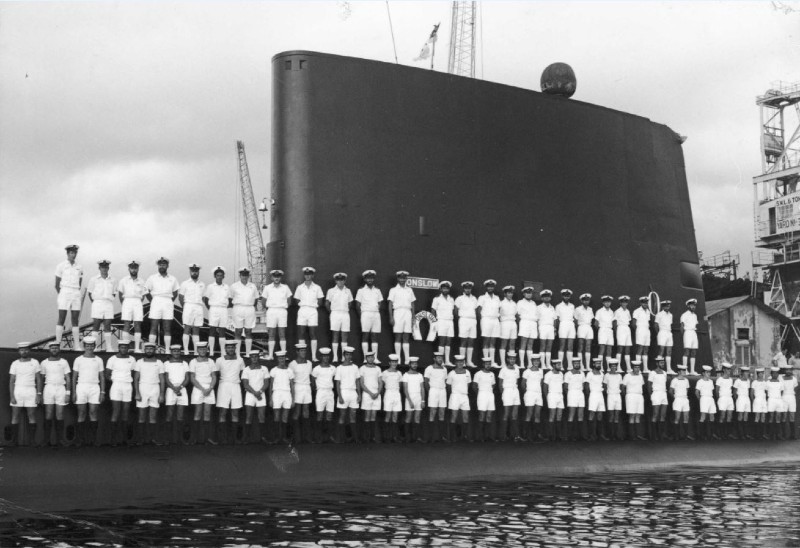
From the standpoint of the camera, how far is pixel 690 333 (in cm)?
1788

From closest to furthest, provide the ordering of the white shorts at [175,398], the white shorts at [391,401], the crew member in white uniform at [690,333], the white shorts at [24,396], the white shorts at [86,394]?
the white shorts at [24,396], the white shorts at [86,394], the white shorts at [175,398], the white shorts at [391,401], the crew member in white uniform at [690,333]

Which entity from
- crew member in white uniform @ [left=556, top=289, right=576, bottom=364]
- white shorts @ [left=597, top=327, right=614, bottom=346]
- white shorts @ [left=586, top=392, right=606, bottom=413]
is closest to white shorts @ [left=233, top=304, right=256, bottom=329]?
crew member in white uniform @ [left=556, top=289, right=576, bottom=364]

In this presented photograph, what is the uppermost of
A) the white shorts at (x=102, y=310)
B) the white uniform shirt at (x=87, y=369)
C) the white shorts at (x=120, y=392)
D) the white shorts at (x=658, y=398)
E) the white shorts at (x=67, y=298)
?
the white shorts at (x=67, y=298)

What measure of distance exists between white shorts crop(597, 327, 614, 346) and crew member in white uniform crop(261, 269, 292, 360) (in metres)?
6.20

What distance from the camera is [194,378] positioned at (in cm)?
1269

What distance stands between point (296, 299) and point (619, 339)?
22.2ft

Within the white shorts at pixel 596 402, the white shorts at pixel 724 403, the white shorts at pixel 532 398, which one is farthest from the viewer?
the white shorts at pixel 724 403

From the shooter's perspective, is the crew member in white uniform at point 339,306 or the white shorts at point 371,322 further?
the white shorts at point 371,322

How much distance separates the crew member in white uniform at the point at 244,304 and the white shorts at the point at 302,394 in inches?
54.0

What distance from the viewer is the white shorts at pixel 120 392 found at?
12.1m

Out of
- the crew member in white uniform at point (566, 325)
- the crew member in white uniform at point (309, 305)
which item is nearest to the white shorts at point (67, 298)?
the crew member in white uniform at point (309, 305)

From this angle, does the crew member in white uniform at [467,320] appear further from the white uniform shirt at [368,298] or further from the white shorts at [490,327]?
the white uniform shirt at [368,298]

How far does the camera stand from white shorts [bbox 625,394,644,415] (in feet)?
54.7

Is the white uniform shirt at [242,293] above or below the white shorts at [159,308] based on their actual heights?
above
